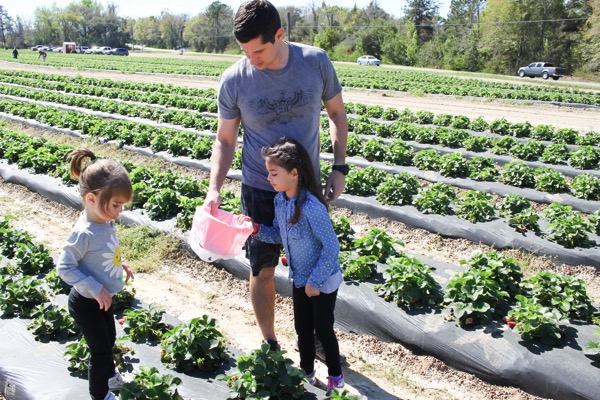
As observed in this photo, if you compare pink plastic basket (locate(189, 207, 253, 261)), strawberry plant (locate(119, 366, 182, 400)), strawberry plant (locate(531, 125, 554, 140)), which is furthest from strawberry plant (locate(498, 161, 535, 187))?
strawberry plant (locate(119, 366, 182, 400))

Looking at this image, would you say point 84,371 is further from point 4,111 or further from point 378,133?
point 4,111

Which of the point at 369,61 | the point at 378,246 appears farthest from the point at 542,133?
the point at 369,61

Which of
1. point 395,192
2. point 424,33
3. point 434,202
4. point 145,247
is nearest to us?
point 145,247

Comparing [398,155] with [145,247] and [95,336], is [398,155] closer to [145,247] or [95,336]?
[145,247]

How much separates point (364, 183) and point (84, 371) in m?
5.30

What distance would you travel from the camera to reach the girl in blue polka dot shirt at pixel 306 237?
10.4ft

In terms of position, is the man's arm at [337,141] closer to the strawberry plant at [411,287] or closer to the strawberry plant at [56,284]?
the strawberry plant at [411,287]

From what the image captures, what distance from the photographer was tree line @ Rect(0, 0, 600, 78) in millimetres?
50969

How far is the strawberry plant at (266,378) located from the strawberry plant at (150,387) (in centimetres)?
34

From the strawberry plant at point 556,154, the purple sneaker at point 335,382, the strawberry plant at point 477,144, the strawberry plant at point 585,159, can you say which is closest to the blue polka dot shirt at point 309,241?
the purple sneaker at point 335,382

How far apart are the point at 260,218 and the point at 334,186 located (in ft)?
1.78

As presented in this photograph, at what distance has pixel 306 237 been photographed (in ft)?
10.7

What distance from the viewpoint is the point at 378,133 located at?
12.4 m

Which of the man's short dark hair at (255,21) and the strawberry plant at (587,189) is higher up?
the man's short dark hair at (255,21)
